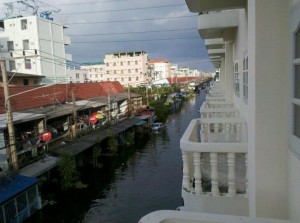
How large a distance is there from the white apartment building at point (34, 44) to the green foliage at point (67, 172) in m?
20.3

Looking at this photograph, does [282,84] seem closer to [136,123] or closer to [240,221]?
[240,221]

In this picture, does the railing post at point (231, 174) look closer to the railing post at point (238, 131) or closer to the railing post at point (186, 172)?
the railing post at point (186, 172)

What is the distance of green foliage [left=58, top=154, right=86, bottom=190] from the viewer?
1752 cm

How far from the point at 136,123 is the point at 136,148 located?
147 inches

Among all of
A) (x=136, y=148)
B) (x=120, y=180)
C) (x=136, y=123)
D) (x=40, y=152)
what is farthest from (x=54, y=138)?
(x=136, y=123)

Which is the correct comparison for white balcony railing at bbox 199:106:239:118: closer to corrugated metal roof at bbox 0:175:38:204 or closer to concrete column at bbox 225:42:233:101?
concrete column at bbox 225:42:233:101

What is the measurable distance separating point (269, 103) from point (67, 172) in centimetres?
1688

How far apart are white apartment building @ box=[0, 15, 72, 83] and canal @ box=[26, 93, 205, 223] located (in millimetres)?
17606

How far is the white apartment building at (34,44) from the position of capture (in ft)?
121

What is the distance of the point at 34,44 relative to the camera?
122 feet

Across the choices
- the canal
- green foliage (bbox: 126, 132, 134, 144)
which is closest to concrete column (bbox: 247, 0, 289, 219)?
the canal

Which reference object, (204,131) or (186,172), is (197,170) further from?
(204,131)

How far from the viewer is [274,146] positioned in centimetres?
260

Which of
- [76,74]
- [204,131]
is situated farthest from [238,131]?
[76,74]
